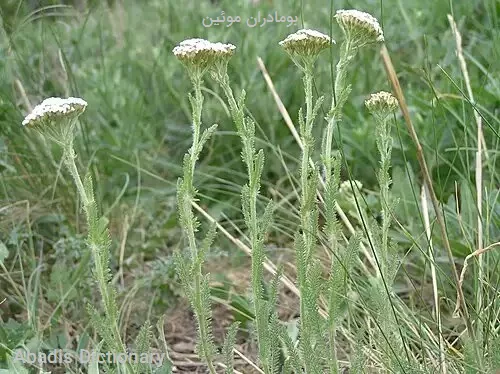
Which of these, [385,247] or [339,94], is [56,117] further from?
[385,247]

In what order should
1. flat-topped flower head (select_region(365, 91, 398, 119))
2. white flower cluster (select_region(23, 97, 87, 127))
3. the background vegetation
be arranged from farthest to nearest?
the background vegetation, flat-topped flower head (select_region(365, 91, 398, 119)), white flower cluster (select_region(23, 97, 87, 127))

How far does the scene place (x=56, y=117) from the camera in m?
1.16

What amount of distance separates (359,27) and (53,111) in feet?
1.48

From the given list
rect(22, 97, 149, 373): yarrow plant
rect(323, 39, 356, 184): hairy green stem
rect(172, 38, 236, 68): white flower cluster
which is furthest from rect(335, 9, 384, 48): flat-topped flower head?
rect(22, 97, 149, 373): yarrow plant

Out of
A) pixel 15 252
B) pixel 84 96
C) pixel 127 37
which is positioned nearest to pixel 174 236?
pixel 15 252

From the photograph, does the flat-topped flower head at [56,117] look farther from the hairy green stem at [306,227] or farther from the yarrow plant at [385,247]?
the yarrow plant at [385,247]

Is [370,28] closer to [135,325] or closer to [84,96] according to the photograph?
[135,325]

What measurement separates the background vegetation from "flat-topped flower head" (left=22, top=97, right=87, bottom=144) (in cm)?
48

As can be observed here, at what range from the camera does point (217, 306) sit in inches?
80.2

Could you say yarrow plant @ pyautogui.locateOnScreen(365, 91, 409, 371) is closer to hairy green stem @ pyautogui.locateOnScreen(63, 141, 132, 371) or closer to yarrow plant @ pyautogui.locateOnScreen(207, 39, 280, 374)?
yarrow plant @ pyautogui.locateOnScreen(207, 39, 280, 374)

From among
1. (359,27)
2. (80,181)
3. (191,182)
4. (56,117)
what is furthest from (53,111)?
(359,27)

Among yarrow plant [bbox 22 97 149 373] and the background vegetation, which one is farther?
the background vegetation

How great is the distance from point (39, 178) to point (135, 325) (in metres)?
0.51

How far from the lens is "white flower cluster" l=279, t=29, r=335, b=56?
1.22m
